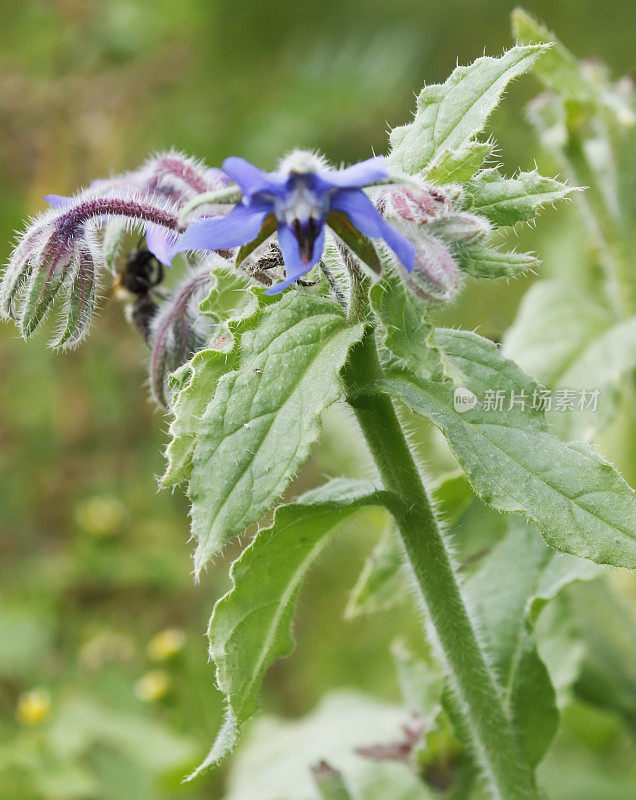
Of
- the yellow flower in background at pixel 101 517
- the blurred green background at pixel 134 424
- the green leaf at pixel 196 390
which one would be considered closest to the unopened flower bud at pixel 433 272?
the green leaf at pixel 196 390

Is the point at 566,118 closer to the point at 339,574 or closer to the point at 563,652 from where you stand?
the point at 563,652

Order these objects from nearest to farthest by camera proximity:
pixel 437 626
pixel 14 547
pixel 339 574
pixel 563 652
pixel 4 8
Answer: pixel 437 626, pixel 563 652, pixel 14 547, pixel 339 574, pixel 4 8

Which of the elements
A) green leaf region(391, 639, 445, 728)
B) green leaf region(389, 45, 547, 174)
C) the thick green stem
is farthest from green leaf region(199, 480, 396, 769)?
green leaf region(391, 639, 445, 728)

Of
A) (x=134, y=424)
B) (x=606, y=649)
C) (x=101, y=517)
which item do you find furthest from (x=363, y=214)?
(x=134, y=424)

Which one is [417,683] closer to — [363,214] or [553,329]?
[553,329]

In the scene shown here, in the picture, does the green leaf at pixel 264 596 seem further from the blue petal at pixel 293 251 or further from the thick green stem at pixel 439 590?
the blue petal at pixel 293 251

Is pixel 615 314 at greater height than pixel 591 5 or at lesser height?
lesser

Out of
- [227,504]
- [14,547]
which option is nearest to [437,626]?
[227,504]
